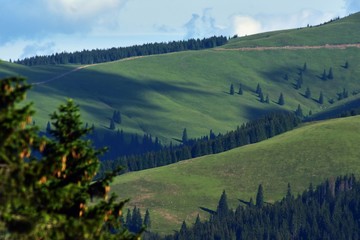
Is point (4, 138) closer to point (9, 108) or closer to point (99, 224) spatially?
point (9, 108)

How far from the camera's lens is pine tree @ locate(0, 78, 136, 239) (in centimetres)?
2166

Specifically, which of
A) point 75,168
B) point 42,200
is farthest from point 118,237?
point 42,200

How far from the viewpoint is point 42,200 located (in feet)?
76.4

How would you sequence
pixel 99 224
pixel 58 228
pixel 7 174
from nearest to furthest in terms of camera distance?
pixel 7 174 → pixel 58 228 → pixel 99 224

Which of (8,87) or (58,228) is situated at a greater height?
(8,87)

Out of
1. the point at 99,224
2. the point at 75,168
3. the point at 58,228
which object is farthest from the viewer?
the point at 75,168

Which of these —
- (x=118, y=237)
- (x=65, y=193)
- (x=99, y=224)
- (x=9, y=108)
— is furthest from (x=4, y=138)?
(x=118, y=237)

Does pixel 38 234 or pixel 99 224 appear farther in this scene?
pixel 99 224

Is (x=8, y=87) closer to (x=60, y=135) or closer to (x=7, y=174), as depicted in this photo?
(x=7, y=174)

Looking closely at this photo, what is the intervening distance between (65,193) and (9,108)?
2.26 meters

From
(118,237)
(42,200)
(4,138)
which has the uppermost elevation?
(4,138)

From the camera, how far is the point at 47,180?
24172mm

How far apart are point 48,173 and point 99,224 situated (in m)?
2.01

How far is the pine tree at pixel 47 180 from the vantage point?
71.1 feet
